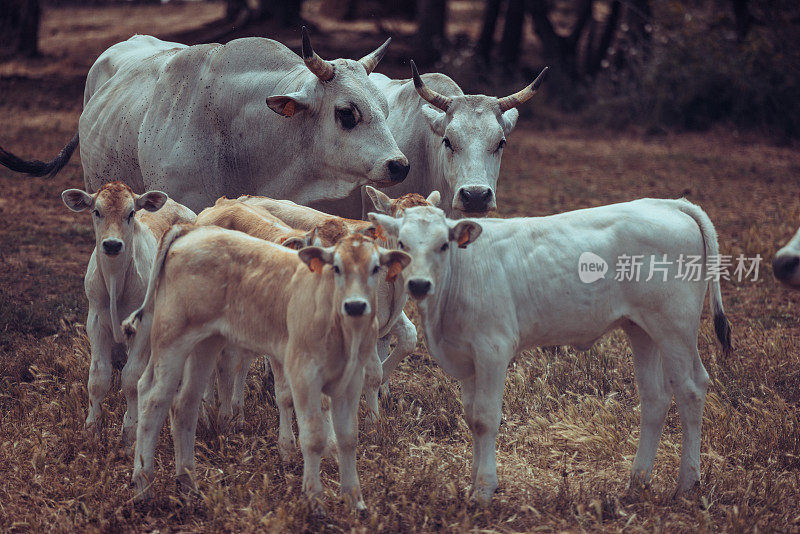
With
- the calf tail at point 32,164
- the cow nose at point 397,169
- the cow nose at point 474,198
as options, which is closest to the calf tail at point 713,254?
the cow nose at point 474,198

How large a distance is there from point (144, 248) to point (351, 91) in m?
1.91

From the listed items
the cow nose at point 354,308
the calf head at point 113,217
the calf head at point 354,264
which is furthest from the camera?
the calf head at point 113,217

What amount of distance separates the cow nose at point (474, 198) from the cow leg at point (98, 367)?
2.39 m

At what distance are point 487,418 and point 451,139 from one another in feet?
8.69

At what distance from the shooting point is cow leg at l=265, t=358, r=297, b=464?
5.23 metres

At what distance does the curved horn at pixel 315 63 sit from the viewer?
264 inches

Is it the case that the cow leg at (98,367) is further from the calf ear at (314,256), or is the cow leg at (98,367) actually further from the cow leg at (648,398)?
the cow leg at (648,398)

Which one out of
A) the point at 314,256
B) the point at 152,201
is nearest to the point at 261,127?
the point at 152,201

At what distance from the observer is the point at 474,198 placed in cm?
644

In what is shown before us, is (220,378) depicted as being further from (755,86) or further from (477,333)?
(755,86)

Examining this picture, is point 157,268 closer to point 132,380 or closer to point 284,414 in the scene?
point 132,380

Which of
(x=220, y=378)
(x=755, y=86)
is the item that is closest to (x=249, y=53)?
(x=220, y=378)

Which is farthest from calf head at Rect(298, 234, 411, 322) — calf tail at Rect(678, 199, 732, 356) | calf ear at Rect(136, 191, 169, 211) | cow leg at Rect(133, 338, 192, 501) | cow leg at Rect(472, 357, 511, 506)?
calf ear at Rect(136, 191, 169, 211)

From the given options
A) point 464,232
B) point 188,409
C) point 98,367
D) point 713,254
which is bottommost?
point 98,367
